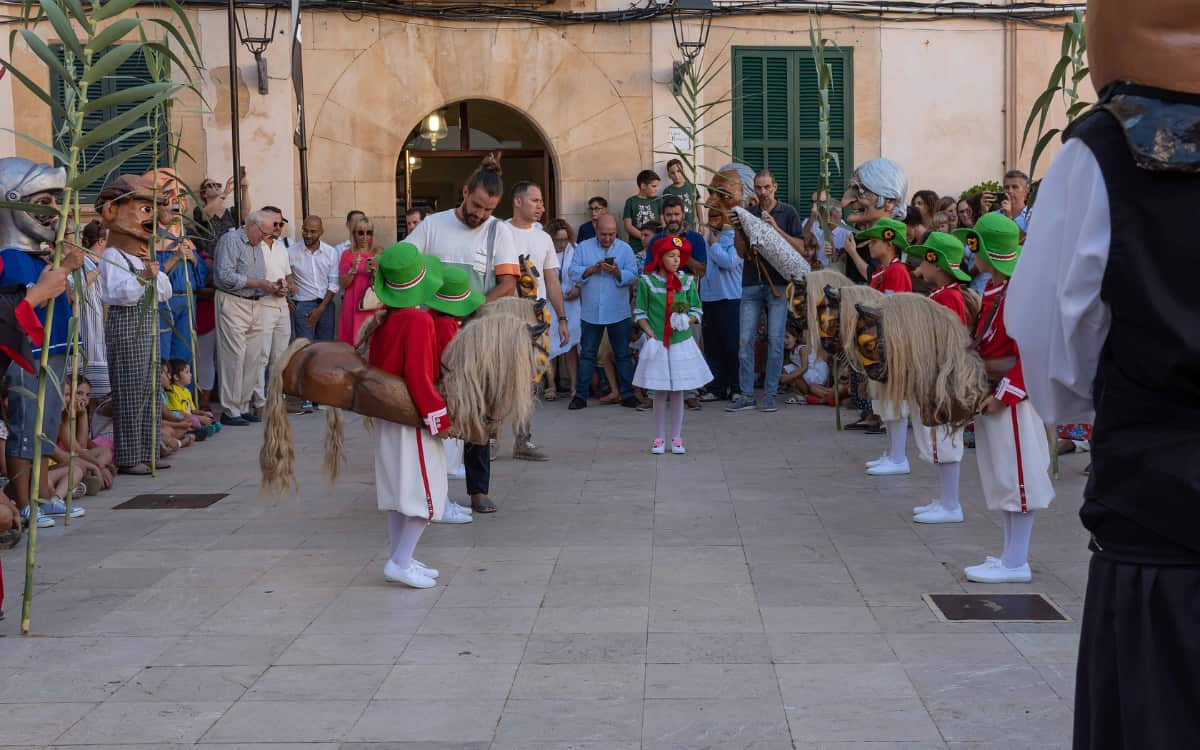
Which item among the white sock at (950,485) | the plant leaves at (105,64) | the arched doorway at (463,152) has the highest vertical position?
the arched doorway at (463,152)

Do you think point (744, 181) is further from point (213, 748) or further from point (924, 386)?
point (213, 748)

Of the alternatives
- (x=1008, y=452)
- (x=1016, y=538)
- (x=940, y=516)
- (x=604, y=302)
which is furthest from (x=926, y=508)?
(x=604, y=302)

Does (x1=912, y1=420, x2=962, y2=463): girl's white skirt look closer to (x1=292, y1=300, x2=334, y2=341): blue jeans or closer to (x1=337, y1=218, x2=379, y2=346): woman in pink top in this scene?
(x1=337, y1=218, x2=379, y2=346): woman in pink top

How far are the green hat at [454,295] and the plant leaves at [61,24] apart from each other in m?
2.01

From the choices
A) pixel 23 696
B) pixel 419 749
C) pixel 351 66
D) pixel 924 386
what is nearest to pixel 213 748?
pixel 419 749

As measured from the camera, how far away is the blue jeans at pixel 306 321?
1391 centimetres

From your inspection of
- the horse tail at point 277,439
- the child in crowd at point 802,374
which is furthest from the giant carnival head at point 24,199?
the child in crowd at point 802,374

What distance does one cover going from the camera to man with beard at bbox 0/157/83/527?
6.91 metres

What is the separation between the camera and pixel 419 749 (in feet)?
13.6

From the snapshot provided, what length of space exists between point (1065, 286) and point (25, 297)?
17.1 feet

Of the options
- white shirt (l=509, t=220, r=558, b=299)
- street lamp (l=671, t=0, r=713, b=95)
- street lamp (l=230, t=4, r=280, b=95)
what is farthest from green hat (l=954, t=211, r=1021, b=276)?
street lamp (l=230, t=4, r=280, b=95)

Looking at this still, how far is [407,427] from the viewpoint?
20.3 ft

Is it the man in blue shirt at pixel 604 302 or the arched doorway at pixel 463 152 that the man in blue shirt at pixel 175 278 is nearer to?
the man in blue shirt at pixel 604 302

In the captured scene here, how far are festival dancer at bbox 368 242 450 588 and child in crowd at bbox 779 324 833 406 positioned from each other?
760cm
